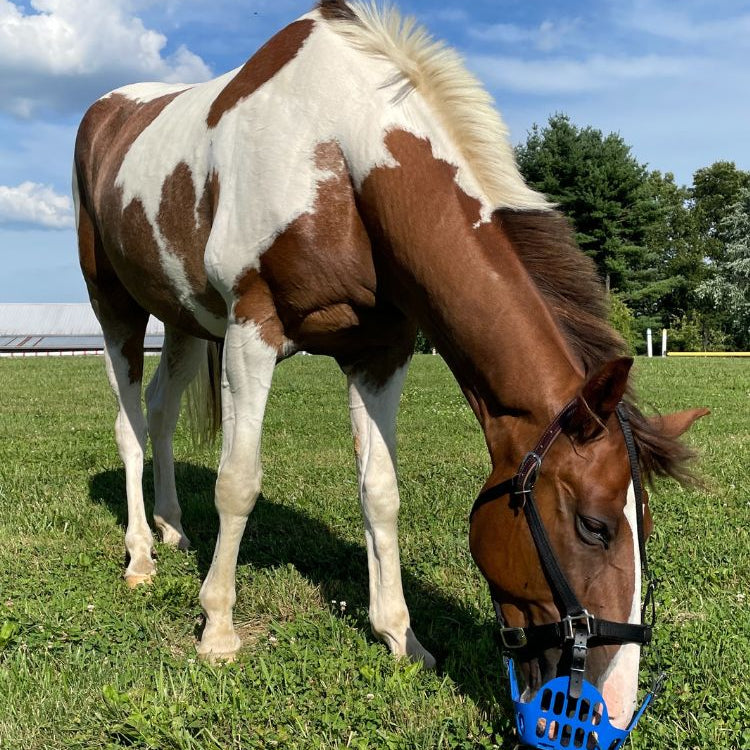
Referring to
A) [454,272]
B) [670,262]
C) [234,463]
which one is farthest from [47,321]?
[454,272]

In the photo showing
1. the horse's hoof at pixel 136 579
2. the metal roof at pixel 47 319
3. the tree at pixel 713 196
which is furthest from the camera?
the metal roof at pixel 47 319

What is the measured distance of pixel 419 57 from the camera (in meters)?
2.69

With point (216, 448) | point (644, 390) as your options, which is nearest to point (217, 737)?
point (216, 448)

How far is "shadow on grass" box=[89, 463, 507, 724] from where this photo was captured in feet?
9.40

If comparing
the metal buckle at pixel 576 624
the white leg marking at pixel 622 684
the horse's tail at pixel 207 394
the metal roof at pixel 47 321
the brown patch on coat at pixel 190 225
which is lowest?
the metal roof at pixel 47 321

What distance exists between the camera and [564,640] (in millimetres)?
2039

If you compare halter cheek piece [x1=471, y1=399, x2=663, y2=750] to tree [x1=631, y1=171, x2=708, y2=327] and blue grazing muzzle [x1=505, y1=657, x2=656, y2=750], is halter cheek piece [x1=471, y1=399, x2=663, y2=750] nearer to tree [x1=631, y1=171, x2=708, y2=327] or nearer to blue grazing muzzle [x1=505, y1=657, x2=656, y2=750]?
blue grazing muzzle [x1=505, y1=657, x2=656, y2=750]

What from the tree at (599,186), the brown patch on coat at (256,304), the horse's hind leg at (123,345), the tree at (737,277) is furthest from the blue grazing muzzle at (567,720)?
the tree at (737,277)

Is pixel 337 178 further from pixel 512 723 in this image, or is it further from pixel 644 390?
pixel 644 390

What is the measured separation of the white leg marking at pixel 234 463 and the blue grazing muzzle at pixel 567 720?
53.6 inches

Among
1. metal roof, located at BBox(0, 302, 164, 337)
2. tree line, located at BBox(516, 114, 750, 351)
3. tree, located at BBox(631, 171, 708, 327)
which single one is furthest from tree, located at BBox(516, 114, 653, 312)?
metal roof, located at BBox(0, 302, 164, 337)

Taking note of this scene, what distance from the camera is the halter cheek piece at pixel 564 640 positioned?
1.96m

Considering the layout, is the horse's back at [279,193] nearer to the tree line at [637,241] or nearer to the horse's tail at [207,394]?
the horse's tail at [207,394]

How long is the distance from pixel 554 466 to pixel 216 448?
5.60m
